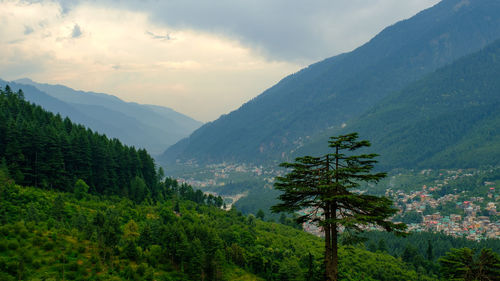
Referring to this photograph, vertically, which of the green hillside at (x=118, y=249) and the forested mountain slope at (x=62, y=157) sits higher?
the forested mountain slope at (x=62, y=157)

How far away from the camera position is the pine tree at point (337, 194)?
51.1ft

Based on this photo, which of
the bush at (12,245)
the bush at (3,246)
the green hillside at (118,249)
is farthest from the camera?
the green hillside at (118,249)

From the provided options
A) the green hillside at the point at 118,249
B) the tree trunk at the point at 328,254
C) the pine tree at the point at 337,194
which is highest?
the pine tree at the point at 337,194

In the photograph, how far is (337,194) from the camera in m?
16.2

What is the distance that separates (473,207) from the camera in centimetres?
13250

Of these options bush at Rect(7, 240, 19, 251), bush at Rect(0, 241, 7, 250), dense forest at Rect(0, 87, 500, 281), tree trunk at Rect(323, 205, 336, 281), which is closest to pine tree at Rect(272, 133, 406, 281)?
tree trunk at Rect(323, 205, 336, 281)

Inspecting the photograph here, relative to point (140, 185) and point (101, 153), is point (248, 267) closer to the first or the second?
point (140, 185)

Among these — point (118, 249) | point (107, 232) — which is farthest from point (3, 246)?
point (118, 249)

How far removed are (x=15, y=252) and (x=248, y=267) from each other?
93.7ft

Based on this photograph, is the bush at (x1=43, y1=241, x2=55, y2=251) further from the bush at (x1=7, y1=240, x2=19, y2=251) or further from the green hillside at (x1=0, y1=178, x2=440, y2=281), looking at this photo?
the bush at (x1=7, y1=240, x2=19, y2=251)

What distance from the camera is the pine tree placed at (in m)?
15.6

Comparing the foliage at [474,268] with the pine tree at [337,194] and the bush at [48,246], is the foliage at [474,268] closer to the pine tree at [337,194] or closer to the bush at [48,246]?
the pine tree at [337,194]

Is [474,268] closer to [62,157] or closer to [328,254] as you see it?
[328,254]

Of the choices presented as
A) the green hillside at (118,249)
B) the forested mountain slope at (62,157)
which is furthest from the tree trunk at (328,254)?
the forested mountain slope at (62,157)
